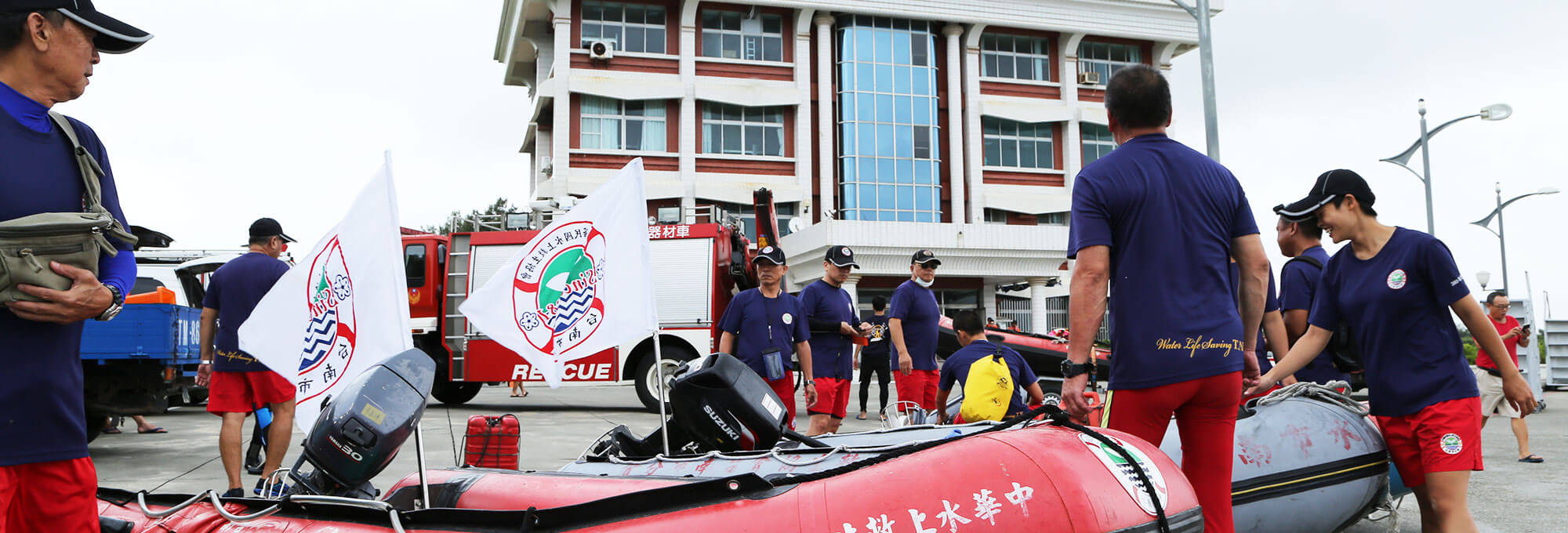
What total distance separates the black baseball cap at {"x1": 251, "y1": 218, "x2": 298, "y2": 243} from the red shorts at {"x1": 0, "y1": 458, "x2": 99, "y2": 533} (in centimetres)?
433

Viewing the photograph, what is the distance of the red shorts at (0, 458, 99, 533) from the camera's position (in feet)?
6.77

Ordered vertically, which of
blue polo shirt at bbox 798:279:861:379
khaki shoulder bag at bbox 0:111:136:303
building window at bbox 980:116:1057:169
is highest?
building window at bbox 980:116:1057:169

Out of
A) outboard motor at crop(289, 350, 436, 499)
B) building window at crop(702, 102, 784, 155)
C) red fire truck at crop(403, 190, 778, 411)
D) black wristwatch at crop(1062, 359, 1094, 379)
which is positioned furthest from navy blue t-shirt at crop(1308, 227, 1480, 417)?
building window at crop(702, 102, 784, 155)

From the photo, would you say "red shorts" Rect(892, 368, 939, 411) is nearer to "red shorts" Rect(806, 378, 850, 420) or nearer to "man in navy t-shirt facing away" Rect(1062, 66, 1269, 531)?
"red shorts" Rect(806, 378, 850, 420)

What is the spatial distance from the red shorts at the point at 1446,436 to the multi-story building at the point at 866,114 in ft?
83.0

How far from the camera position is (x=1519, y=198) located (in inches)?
977

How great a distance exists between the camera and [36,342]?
2078 millimetres

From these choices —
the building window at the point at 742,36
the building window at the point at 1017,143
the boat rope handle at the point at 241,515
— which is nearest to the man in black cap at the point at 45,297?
the boat rope handle at the point at 241,515

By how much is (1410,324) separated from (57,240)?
4.31 m

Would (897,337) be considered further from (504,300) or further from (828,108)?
(828,108)

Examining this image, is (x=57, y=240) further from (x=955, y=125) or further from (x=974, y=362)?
(x=955, y=125)

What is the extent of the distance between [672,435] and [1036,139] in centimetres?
3259

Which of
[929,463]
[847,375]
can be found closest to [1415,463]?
[929,463]

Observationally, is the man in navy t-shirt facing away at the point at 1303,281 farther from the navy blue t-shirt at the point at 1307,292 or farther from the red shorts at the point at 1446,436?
the red shorts at the point at 1446,436
